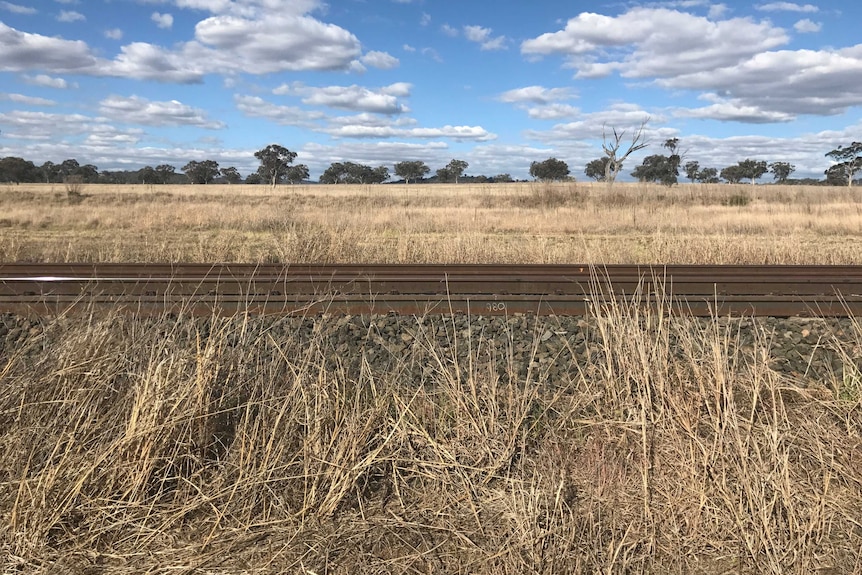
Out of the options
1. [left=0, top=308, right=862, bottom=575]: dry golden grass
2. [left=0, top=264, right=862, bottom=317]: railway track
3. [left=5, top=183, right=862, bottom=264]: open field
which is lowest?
[left=0, top=308, right=862, bottom=575]: dry golden grass

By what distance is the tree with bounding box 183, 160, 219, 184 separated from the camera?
102 m

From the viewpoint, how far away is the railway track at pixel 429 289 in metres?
7.04

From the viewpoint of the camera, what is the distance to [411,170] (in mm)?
108500

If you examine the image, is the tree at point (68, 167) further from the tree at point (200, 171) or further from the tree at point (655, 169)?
the tree at point (655, 169)

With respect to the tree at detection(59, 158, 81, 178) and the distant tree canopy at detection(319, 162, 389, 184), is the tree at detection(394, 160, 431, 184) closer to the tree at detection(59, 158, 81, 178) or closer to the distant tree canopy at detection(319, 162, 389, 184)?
the distant tree canopy at detection(319, 162, 389, 184)

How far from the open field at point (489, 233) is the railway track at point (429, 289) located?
3.74 feet

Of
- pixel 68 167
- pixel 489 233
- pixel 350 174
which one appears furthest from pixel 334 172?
pixel 489 233

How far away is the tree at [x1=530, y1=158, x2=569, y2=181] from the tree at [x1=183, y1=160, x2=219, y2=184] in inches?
2187

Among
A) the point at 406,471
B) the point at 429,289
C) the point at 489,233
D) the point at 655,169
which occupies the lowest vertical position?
the point at 406,471

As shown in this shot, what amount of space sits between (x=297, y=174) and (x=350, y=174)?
9.44 m

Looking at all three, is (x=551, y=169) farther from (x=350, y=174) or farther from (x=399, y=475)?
(x=399, y=475)

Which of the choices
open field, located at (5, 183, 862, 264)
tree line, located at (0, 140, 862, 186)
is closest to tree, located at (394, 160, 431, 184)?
tree line, located at (0, 140, 862, 186)

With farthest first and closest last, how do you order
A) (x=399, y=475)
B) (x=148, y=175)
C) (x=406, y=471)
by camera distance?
(x=148, y=175) → (x=406, y=471) → (x=399, y=475)

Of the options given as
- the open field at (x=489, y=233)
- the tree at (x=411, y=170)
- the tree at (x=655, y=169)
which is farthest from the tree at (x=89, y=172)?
the tree at (x=655, y=169)
